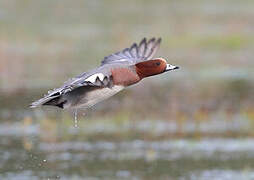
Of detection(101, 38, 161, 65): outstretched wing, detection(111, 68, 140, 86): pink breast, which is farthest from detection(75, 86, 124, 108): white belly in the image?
detection(101, 38, 161, 65): outstretched wing

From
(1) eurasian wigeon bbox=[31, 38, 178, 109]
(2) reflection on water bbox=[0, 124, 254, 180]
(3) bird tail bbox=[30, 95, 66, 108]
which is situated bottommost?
(2) reflection on water bbox=[0, 124, 254, 180]

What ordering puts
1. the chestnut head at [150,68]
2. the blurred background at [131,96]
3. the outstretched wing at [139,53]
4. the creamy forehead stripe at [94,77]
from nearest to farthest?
the creamy forehead stripe at [94,77]
the chestnut head at [150,68]
the outstretched wing at [139,53]
the blurred background at [131,96]

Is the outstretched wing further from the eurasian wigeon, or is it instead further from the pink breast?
the pink breast

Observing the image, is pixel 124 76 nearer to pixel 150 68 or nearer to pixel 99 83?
pixel 150 68

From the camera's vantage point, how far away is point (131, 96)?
19.1 metres

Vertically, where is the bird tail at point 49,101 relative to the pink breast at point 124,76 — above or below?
below

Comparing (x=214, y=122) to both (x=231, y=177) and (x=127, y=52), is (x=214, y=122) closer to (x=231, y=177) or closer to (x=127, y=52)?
(x=231, y=177)

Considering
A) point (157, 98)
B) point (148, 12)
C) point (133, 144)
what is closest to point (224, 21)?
point (148, 12)

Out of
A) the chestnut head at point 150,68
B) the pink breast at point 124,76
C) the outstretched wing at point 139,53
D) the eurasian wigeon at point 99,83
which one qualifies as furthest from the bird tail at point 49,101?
the outstretched wing at point 139,53

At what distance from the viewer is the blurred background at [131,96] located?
13570 millimetres

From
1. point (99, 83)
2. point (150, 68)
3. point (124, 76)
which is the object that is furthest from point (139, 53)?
point (99, 83)

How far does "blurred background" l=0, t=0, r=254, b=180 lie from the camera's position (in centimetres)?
1357

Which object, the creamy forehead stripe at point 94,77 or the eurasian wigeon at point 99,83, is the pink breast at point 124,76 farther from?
the creamy forehead stripe at point 94,77

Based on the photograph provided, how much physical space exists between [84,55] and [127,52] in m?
14.4
